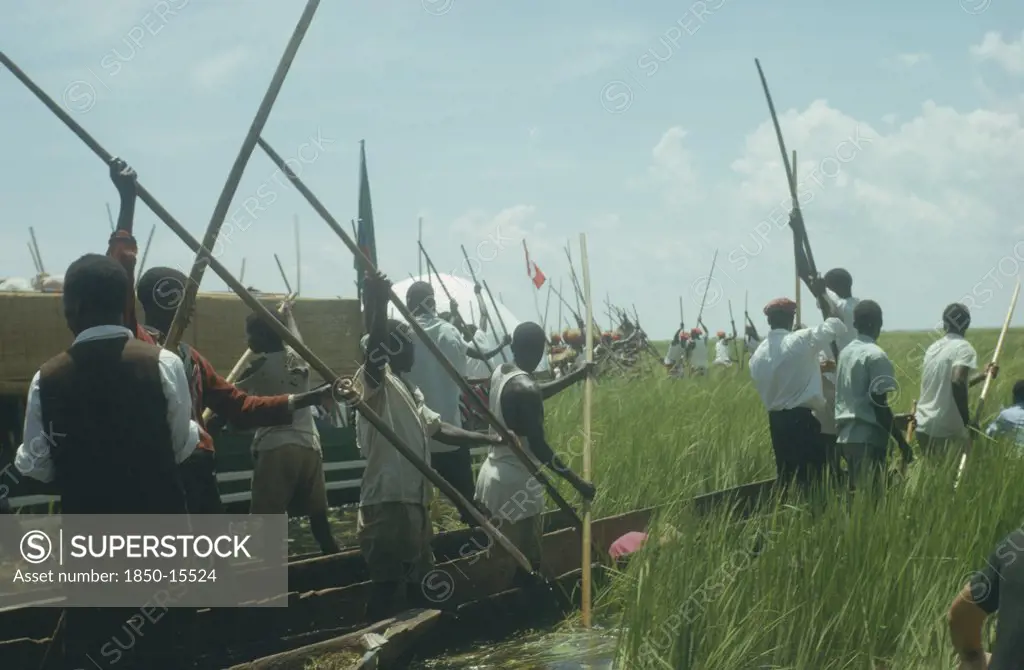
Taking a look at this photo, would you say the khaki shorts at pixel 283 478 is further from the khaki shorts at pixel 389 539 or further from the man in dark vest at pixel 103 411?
the man in dark vest at pixel 103 411

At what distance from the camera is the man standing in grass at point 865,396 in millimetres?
6766

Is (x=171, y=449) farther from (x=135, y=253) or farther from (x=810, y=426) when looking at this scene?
(x=810, y=426)

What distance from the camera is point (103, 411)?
3393 mm

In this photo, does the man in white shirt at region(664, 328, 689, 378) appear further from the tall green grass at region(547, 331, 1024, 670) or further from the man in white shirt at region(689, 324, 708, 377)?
the tall green grass at region(547, 331, 1024, 670)

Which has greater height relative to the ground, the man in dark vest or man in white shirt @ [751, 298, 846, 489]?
the man in dark vest

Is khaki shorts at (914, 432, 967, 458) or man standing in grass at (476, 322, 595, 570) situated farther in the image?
khaki shorts at (914, 432, 967, 458)

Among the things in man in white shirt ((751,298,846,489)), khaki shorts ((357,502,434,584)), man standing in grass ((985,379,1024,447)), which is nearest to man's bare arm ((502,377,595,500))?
khaki shorts ((357,502,434,584))

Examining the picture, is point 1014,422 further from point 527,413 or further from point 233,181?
point 233,181

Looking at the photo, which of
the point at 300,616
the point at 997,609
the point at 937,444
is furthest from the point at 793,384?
the point at 997,609

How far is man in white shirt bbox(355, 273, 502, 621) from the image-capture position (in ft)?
16.5

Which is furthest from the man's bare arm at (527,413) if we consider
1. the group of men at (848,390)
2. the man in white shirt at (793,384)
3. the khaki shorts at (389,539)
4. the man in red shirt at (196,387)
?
the man in white shirt at (793,384)

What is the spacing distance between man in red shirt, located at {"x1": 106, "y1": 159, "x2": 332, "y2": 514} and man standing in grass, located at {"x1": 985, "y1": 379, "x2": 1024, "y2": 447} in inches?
205

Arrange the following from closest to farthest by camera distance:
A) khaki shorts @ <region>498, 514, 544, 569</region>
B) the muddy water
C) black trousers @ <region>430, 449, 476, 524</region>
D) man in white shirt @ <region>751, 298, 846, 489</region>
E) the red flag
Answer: the muddy water → khaki shorts @ <region>498, 514, 544, 569</region> → black trousers @ <region>430, 449, 476, 524</region> → man in white shirt @ <region>751, 298, 846, 489</region> → the red flag

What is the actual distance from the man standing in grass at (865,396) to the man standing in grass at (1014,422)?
3.89 ft
